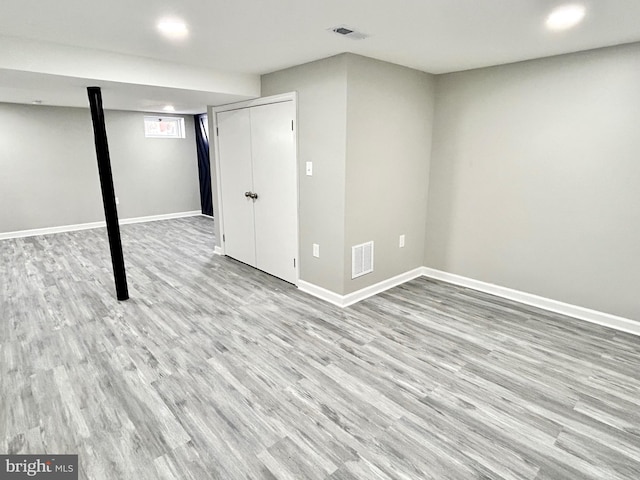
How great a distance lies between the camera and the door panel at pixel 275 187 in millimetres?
3885

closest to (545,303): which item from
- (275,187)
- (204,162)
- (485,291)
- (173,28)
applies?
(485,291)

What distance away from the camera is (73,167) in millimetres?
6629

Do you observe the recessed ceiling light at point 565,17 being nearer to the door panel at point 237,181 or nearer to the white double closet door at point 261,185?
the white double closet door at point 261,185

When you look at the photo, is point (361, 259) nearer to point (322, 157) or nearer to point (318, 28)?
point (322, 157)

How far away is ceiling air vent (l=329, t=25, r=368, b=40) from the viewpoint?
8.12 ft

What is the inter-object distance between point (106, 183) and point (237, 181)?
5.22 ft

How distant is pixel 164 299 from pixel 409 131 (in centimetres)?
310

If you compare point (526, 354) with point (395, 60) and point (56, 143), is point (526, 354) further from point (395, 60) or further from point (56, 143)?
point (56, 143)

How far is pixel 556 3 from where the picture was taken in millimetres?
2057

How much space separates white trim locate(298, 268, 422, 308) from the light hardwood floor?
11 cm

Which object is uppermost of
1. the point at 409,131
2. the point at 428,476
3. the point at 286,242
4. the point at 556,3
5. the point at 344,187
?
the point at 556,3

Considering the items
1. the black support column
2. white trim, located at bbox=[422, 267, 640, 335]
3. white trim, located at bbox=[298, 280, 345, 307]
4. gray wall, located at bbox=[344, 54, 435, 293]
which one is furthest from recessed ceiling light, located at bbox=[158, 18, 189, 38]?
white trim, located at bbox=[422, 267, 640, 335]

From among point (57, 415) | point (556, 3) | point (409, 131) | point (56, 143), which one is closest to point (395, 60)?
point (409, 131)

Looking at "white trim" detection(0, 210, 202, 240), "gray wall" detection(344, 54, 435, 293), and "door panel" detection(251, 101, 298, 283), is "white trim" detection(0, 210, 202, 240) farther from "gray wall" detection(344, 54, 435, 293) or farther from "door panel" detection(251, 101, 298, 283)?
"gray wall" detection(344, 54, 435, 293)
